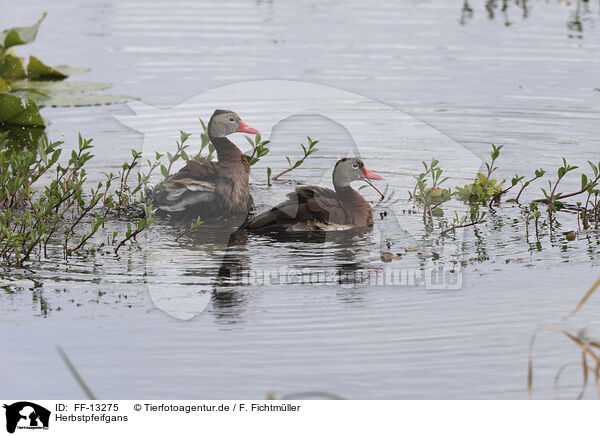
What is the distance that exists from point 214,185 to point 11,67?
282 inches

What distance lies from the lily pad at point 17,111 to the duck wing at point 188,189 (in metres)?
3.48

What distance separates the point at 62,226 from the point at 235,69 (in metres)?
7.07

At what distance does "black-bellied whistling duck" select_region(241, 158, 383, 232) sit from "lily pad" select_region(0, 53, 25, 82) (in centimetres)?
763

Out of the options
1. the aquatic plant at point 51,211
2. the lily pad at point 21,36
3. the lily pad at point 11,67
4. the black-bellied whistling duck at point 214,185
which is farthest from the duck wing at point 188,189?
the lily pad at point 11,67

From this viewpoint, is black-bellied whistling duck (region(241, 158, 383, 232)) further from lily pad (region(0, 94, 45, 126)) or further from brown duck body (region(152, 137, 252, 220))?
lily pad (region(0, 94, 45, 126))

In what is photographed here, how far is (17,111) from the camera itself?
10719mm

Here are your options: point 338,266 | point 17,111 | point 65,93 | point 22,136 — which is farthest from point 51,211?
point 65,93

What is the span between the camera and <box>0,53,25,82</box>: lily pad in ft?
44.3

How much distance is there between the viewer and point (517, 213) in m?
7.88

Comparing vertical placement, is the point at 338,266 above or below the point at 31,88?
below

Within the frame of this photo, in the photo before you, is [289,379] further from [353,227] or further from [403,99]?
[403,99]

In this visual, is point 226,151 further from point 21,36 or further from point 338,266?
point 21,36

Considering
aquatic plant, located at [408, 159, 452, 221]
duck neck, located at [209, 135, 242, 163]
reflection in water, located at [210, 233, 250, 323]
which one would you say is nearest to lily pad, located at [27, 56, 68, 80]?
duck neck, located at [209, 135, 242, 163]
